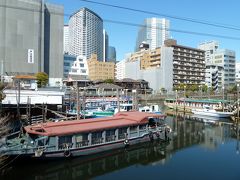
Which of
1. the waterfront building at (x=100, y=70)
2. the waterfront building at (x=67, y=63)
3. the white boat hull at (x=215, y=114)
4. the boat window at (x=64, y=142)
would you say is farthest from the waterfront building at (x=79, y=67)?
the boat window at (x=64, y=142)

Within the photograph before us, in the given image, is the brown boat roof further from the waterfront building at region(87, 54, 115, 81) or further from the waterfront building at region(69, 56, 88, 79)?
the waterfront building at region(87, 54, 115, 81)

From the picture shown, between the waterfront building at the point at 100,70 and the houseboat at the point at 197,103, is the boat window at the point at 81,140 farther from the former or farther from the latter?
the waterfront building at the point at 100,70

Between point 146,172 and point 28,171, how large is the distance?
942 centimetres

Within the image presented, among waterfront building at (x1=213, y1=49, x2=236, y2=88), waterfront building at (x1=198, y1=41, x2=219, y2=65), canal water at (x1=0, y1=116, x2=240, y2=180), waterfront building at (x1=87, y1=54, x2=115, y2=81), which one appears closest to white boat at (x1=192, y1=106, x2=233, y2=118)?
canal water at (x1=0, y1=116, x2=240, y2=180)

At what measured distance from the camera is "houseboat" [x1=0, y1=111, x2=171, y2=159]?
71.1 ft

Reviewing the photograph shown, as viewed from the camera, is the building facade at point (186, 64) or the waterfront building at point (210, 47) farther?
the waterfront building at point (210, 47)

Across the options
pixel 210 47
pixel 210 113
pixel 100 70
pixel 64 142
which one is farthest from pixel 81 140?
pixel 210 47

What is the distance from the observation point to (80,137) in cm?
2412

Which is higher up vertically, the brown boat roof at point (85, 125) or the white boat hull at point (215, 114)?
the brown boat roof at point (85, 125)

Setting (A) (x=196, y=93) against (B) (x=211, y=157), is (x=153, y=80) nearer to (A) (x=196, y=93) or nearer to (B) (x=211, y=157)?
(A) (x=196, y=93)

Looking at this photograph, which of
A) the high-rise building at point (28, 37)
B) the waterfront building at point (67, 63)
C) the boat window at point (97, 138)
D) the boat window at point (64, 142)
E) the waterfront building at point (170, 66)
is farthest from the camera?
the waterfront building at point (67, 63)

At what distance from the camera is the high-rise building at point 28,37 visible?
81438 mm

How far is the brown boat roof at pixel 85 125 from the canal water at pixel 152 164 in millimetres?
2545

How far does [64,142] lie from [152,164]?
823 centimetres
